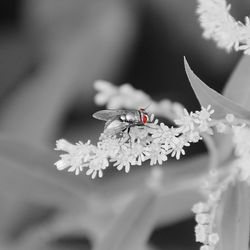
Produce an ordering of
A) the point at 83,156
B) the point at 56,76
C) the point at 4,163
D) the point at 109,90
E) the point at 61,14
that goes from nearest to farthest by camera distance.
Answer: the point at 83,156, the point at 109,90, the point at 4,163, the point at 56,76, the point at 61,14

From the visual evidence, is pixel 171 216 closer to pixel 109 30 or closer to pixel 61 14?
pixel 109 30

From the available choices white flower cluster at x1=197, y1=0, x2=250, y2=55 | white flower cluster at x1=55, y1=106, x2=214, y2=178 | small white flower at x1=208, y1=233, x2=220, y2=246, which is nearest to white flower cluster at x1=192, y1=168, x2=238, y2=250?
small white flower at x1=208, y1=233, x2=220, y2=246

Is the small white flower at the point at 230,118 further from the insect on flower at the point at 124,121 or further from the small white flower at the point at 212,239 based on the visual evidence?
the small white flower at the point at 212,239

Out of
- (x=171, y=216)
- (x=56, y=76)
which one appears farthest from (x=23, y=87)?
(x=171, y=216)

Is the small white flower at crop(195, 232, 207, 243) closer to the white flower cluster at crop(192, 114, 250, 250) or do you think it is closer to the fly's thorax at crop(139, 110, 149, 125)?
the white flower cluster at crop(192, 114, 250, 250)

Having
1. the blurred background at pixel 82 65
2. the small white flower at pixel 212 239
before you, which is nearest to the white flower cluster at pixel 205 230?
the small white flower at pixel 212 239
